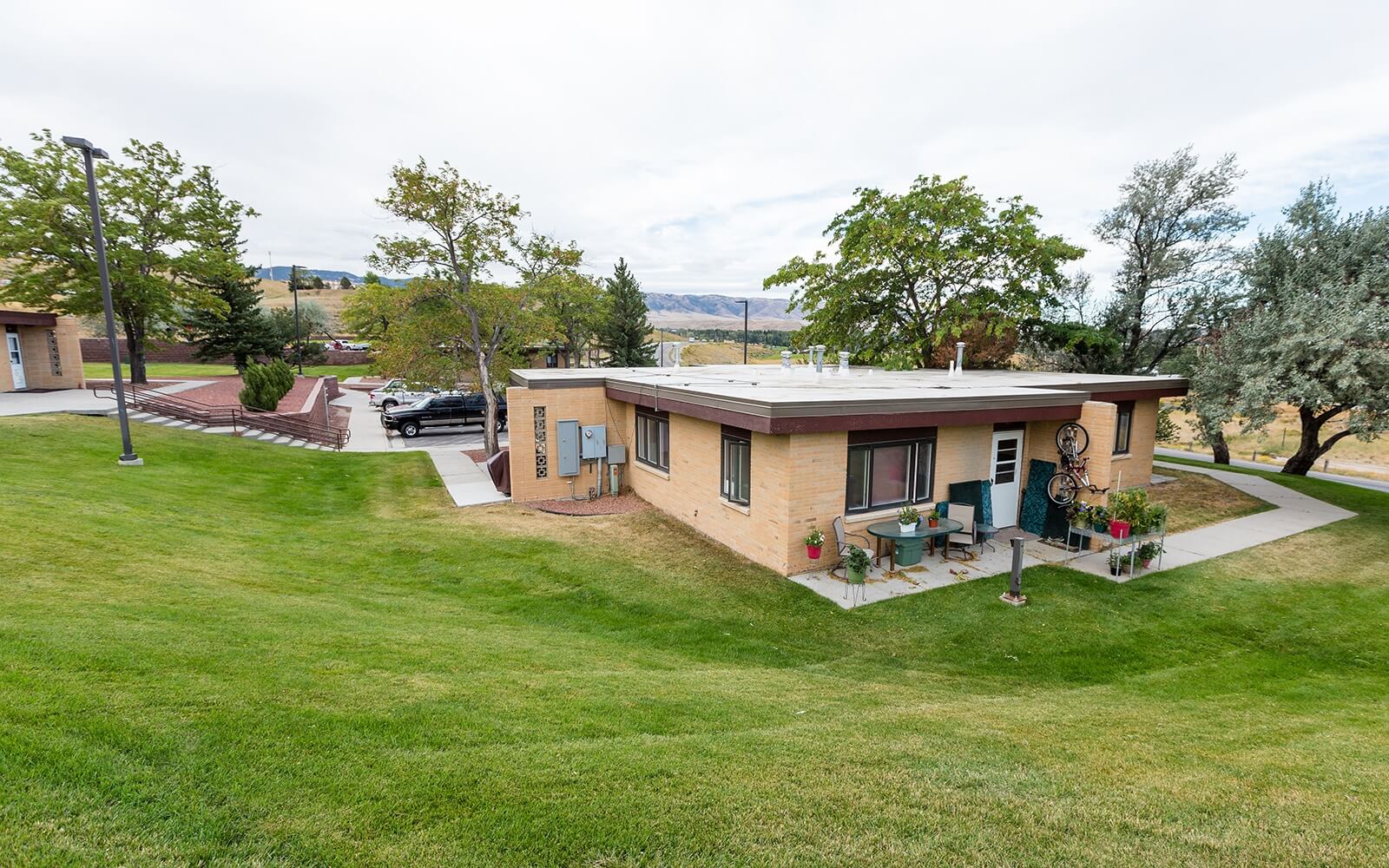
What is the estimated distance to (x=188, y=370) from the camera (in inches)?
1736

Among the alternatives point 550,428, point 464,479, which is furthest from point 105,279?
point 550,428

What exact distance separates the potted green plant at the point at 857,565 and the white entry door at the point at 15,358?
30761mm

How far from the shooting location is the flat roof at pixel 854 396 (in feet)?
31.8

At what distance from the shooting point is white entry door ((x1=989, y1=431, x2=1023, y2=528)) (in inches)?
487

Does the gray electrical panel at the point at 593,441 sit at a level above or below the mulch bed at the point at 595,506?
above

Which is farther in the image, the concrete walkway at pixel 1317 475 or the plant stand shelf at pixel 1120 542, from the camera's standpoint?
the concrete walkway at pixel 1317 475

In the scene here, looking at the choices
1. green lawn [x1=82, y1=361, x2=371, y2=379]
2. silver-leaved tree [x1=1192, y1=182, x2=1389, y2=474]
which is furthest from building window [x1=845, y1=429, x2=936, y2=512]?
green lawn [x1=82, y1=361, x2=371, y2=379]

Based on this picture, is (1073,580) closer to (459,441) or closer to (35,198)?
(459,441)

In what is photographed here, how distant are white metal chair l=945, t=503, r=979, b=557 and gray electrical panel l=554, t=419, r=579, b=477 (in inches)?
342

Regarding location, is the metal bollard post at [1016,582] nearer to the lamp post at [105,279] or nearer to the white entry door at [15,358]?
the lamp post at [105,279]

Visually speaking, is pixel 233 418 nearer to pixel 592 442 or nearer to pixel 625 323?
pixel 592 442

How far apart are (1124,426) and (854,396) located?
393 inches

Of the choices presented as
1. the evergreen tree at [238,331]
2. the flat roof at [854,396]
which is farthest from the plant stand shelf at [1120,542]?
the evergreen tree at [238,331]

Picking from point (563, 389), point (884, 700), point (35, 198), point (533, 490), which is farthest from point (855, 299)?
point (35, 198)
